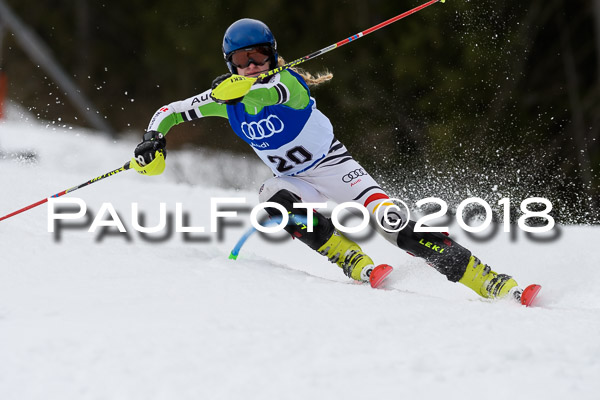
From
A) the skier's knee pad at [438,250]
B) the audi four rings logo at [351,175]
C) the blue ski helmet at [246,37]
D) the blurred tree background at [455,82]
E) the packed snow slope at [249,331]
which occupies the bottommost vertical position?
the packed snow slope at [249,331]

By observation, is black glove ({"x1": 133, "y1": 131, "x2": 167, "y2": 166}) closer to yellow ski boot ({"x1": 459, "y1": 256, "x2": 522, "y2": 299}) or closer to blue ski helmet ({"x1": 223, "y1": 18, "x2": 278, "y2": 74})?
blue ski helmet ({"x1": 223, "y1": 18, "x2": 278, "y2": 74})

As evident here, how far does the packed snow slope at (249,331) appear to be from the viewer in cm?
180

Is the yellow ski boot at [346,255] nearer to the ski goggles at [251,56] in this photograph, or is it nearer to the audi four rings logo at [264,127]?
the audi four rings logo at [264,127]

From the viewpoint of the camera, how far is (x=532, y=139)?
10516 millimetres

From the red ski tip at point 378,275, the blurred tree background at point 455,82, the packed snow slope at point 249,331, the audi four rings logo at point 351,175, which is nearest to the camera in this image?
the packed snow slope at point 249,331

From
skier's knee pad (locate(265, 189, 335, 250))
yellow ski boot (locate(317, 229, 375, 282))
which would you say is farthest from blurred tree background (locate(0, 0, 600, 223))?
skier's knee pad (locate(265, 189, 335, 250))

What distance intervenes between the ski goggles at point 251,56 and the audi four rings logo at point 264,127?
27 cm

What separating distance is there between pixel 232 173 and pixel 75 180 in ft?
25.0

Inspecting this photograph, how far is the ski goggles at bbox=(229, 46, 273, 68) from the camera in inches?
136

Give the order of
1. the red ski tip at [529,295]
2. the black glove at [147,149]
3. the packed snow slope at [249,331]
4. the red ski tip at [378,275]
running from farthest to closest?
the black glove at [147,149]
the red ski tip at [378,275]
the red ski tip at [529,295]
the packed snow slope at [249,331]

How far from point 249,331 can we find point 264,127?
1503 millimetres

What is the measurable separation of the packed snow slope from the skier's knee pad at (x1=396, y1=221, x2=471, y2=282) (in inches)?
9.7

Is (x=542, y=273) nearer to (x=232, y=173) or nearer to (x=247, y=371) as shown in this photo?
(x=247, y=371)

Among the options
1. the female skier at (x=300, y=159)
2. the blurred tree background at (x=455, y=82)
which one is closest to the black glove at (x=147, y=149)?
the female skier at (x=300, y=159)
